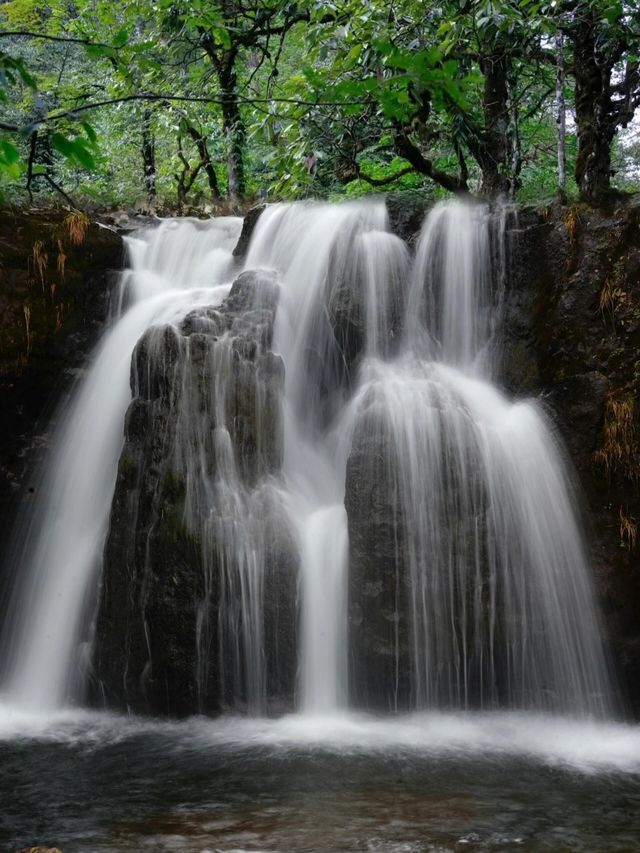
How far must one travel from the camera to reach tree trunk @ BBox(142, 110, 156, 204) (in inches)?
574

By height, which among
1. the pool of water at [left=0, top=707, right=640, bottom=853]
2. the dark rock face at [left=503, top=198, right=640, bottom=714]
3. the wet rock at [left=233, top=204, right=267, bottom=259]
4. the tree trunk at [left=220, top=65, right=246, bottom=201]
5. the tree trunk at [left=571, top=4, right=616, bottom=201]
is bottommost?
the pool of water at [left=0, top=707, right=640, bottom=853]

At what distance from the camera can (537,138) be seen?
1396cm

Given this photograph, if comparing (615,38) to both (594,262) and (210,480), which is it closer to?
(594,262)

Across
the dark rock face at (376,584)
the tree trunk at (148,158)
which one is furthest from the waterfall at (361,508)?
the tree trunk at (148,158)

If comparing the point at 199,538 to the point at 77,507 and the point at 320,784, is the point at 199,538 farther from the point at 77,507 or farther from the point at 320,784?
the point at 320,784

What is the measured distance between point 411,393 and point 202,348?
2.01m

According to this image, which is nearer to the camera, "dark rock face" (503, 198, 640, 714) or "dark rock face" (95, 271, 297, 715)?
"dark rock face" (95, 271, 297, 715)

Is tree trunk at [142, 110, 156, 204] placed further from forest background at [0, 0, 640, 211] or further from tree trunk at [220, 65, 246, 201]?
tree trunk at [220, 65, 246, 201]

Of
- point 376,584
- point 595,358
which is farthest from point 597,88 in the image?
point 376,584

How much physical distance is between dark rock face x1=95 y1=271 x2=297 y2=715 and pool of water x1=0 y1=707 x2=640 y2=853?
37 cm

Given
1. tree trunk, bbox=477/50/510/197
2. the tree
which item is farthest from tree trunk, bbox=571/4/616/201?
tree trunk, bbox=477/50/510/197

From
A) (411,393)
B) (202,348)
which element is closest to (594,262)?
(411,393)

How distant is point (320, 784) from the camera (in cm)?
460

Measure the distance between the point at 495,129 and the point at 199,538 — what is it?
683cm
